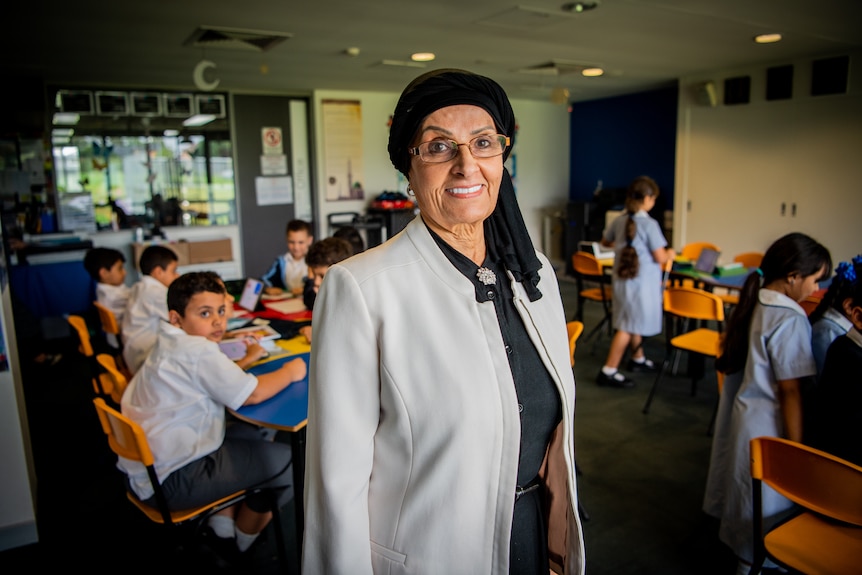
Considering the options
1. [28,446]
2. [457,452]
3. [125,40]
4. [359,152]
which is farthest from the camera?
[359,152]

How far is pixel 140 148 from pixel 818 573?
25.7ft

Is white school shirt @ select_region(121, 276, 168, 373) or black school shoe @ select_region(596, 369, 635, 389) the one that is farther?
black school shoe @ select_region(596, 369, 635, 389)

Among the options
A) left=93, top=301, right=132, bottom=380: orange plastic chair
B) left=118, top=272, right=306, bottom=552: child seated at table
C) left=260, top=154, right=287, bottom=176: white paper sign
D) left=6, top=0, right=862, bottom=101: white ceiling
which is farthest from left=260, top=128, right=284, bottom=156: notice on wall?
left=118, top=272, right=306, bottom=552: child seated at table

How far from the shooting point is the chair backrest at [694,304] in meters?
3.87

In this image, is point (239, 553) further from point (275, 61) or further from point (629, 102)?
point (629, 102)

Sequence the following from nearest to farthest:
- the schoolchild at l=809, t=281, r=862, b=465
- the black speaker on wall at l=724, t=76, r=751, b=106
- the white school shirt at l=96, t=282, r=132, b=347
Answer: the schoolchild at l=809, t=281, r=862, b=465
the white school shirt at l=96, t=282, r=132, b=347
the black speaker on wall at l=724, t=76, r=751, b=106

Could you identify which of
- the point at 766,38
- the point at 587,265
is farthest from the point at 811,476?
the point at 766,38

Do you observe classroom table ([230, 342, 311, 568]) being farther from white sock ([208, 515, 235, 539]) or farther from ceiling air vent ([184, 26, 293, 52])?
ceiling air vent ([184, 26, 293, 52])

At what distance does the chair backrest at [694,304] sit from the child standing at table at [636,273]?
34 cm

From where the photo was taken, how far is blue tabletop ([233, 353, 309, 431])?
2143 mm

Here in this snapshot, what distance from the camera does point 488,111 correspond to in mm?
1099

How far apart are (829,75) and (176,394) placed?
22.1 feet

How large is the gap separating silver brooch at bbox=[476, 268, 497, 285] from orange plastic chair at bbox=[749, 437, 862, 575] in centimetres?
119

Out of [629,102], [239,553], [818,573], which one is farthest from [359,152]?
[818,573]
